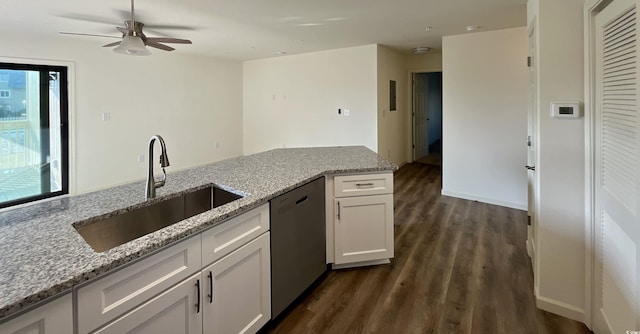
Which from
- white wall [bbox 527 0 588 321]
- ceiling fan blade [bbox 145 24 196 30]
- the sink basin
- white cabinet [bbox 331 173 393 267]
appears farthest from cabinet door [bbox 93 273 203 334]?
ceiling fan blade [bbox 145 24 196 30]

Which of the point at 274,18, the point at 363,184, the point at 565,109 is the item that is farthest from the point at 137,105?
the point at 565,109

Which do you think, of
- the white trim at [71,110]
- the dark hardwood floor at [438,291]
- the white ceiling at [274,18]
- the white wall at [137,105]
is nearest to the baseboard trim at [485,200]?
the dark hardwood floor at [438,291]

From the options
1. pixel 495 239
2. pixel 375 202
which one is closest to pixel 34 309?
pixel 375 202

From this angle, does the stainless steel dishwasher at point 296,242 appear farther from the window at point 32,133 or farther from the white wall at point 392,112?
the window at point 32,133

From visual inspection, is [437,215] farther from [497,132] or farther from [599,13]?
[599,13]

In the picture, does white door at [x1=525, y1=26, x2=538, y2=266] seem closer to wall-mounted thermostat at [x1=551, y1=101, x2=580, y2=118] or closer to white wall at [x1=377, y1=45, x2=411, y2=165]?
wall-mounted thermostat at [x1=551, y1=101, x2=580, y2=118]

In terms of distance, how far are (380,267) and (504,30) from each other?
3652mm

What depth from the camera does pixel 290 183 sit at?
7.20ft

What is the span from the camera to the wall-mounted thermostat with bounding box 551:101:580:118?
6.72 feet

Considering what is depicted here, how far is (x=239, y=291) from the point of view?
1.77 m

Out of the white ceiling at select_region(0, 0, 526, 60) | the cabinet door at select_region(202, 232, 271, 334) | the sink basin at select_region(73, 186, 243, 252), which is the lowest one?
the cabinet door at select_region(202, 232, 271, 334)

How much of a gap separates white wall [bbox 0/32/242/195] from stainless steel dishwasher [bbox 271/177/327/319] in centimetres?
490

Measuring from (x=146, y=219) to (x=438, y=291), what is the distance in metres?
1.95

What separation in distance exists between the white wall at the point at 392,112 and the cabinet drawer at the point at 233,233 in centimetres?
465
